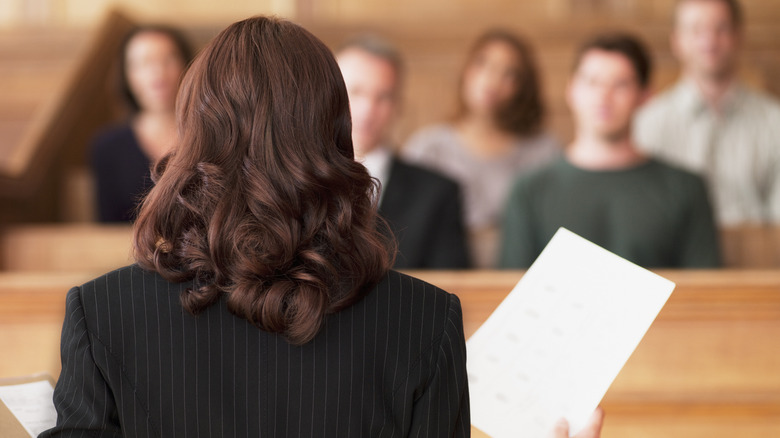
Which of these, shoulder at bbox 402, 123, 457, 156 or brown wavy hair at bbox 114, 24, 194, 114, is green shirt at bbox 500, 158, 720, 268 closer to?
shoulder at bbox 402, 123, 457, 156

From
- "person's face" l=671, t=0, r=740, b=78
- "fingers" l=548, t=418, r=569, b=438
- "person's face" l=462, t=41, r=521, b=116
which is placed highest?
"person's face" l=671, t=0, r=740, b=78

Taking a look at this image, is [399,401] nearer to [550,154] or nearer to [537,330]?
[537,330]

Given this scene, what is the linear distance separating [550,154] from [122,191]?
2005mm

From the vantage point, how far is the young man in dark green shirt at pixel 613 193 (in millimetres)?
2963

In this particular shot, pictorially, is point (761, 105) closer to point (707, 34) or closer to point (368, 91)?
point (707, 34)

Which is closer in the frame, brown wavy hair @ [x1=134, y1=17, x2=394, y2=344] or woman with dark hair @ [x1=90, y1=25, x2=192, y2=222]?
brown wavy hair @ [x1=134, y1=17, x2=394, y2=344]

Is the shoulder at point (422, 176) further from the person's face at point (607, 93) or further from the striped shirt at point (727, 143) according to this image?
the striped shirt at point (727, 143)

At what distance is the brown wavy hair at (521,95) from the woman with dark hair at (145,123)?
1369 millimetres

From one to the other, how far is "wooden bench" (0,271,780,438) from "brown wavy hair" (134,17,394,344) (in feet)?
4.40

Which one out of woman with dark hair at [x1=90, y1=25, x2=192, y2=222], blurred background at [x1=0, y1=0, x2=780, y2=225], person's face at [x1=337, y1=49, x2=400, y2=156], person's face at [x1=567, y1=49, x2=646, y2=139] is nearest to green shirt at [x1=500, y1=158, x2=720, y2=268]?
person's face at [x1=567, y1=49, x2=646, y2=139]

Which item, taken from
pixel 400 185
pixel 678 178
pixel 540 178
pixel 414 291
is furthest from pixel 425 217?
pixel 414 291

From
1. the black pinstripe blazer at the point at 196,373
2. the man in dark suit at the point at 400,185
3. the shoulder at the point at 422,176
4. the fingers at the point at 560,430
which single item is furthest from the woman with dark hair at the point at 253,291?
the shoulder at the point at 422,176

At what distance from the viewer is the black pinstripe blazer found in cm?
107

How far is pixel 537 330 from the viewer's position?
1.40m
